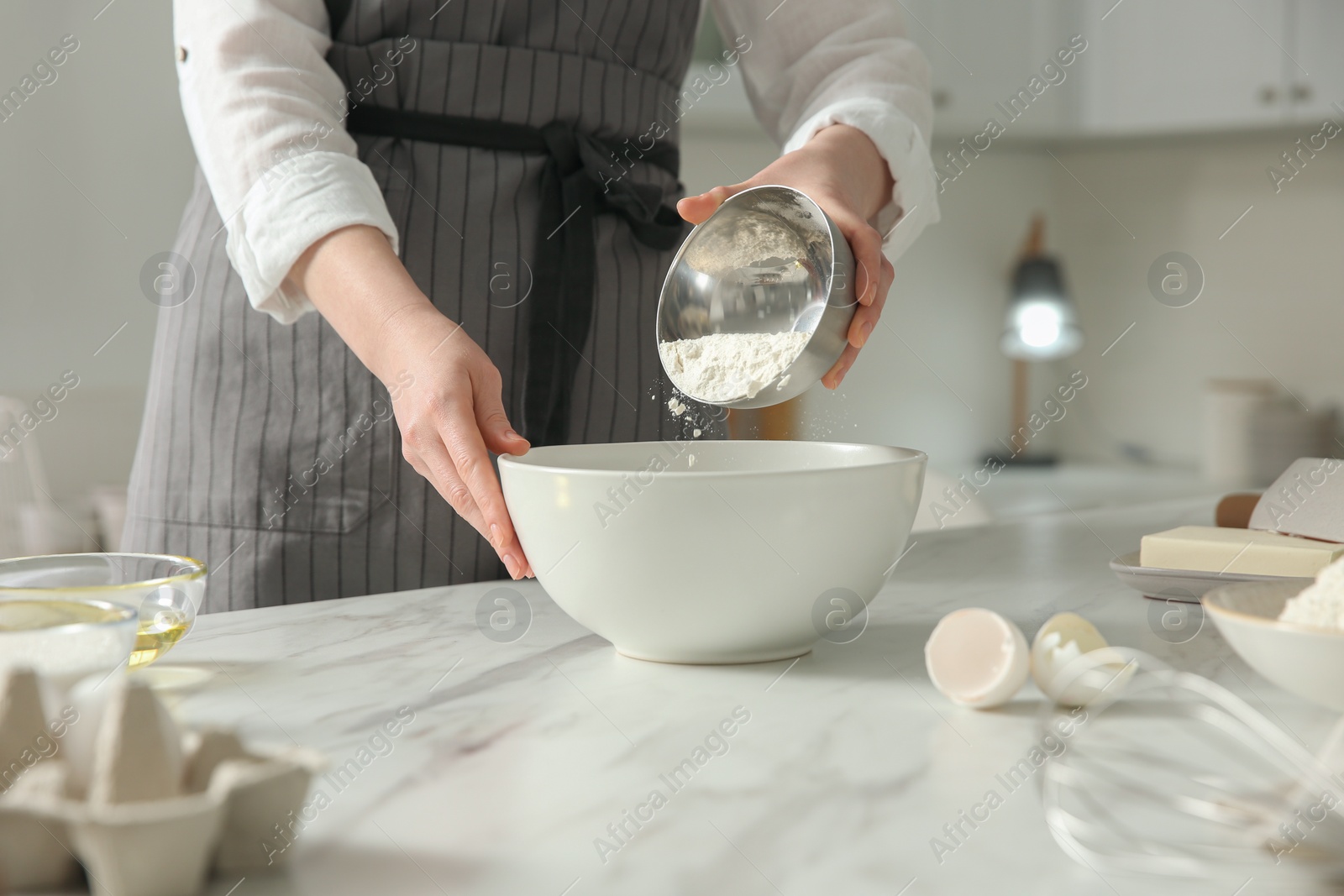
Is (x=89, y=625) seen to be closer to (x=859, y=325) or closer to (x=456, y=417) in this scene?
(x=456, y=417)

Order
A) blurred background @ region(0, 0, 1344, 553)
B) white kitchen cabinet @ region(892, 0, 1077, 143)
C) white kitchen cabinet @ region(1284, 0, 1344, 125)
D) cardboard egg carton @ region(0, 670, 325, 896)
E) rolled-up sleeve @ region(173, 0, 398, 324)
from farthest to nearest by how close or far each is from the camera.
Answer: white kitchen cabinet @ region(892, 0, 1077, 143), white kitchen cabinet @ region(1284, 0, 1344, 125), blurred background @ region(0, 0, 1344, 553), rolled-up sleeve @ region(173, 0, 398, 324), cardboard egg carton @ region(0, 670, 325, 896)

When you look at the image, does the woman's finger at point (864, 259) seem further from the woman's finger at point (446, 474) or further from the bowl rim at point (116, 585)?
the bowl rim at point (116, 585)

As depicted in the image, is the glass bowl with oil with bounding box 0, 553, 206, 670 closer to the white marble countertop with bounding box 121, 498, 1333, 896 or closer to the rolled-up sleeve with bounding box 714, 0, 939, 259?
the white marble countertop with bounding box 121, 498, 1333, 896

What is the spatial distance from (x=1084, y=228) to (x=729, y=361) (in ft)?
8.77

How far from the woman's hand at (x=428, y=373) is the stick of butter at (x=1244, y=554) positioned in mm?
361

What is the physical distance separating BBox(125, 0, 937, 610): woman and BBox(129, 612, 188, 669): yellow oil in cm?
32

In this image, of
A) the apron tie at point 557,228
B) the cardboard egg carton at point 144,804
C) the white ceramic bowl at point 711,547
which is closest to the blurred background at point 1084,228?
the apron tie at point 557,228

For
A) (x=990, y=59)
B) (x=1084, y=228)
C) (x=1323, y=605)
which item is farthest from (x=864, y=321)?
(x=1084, y=228)

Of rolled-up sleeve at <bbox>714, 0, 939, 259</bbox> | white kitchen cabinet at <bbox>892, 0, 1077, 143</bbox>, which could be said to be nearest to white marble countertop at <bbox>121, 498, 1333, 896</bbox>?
rolled-up sleeve at <bbox>714, 0, 939, 259</bbox>

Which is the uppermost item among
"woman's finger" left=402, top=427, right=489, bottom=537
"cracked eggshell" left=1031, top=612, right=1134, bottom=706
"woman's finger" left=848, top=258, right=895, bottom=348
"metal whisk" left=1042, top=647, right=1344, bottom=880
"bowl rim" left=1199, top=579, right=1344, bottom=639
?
"woman's finger" left=848, top=258, right=895, bottom=348

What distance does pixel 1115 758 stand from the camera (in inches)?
16.7

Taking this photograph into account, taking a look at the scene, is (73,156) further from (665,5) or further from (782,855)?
(782,855)

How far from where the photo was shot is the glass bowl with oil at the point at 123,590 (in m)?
0.50

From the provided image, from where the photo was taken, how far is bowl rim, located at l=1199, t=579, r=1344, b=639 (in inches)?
15.7
